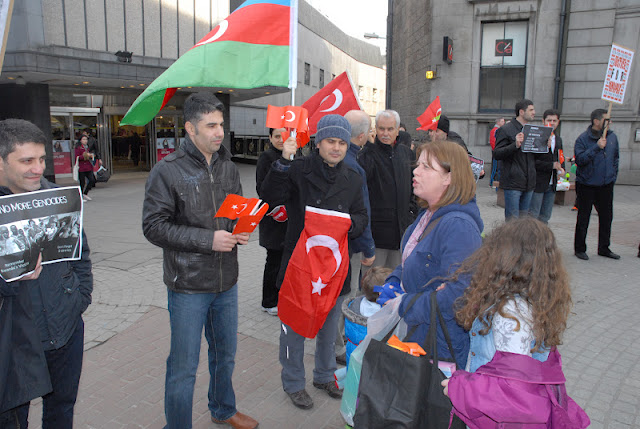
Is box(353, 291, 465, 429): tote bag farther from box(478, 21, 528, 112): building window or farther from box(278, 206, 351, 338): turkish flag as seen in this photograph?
box(478, 21, 528, 112): building window

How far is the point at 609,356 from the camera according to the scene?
4.27 metres

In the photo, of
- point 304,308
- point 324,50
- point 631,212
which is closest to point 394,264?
point 304,308

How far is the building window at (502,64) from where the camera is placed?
1582 centimetres

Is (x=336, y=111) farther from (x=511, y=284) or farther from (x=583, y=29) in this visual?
(x=583, y=29)

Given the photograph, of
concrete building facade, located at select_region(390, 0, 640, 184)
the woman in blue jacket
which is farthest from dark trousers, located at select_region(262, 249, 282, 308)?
concrete building facade, located at select_region(390, 0, 640, 184)

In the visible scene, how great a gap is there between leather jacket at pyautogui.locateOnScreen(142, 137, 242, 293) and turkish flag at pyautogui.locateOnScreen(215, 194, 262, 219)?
0.15m

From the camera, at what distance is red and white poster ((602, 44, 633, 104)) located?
7.35 metres

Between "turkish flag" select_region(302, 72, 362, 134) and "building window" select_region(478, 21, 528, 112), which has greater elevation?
"building window" select_region(478, 21, 528, 112)

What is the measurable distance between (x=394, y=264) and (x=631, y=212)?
9.10 m

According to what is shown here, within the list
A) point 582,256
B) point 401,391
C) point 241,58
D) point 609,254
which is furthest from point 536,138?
point 401,391

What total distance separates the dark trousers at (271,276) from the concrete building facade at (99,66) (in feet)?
24.9

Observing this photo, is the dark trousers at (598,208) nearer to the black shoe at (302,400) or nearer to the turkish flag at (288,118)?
the turkish flag at (288,118)

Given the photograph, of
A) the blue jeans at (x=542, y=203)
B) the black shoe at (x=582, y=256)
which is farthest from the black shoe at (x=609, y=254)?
the blue jeans at (x=542, y=203)

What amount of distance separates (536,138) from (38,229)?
6.25 metres
